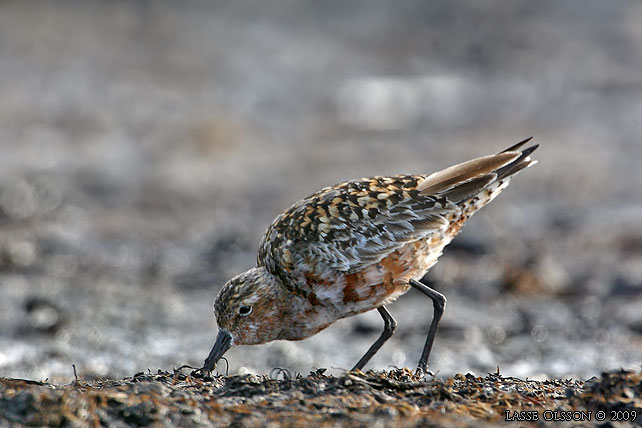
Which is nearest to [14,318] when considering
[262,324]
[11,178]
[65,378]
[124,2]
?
[65,378]

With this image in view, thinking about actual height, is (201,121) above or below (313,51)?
below


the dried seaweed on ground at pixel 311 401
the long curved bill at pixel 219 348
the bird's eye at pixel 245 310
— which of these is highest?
the bird's eye at pixel 245 310

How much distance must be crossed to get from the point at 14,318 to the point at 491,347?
5440 millimetres

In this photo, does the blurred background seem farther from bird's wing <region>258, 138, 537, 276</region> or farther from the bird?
bird's wing <region>258, 138, 537, 276</region>

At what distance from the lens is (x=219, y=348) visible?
20.1 ft

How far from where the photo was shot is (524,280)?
1107 centimetres

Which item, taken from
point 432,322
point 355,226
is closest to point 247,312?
point 355,226

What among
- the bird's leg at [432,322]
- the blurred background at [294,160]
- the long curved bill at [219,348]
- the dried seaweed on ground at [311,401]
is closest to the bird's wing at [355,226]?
the bird's leg at [432,322]

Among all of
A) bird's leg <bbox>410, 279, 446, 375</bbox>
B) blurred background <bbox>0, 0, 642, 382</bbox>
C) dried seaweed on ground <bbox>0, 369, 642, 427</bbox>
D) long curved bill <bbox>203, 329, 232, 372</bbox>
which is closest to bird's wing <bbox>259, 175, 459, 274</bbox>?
bird's leg <bbox>410, 279, 446, 375</bbox>

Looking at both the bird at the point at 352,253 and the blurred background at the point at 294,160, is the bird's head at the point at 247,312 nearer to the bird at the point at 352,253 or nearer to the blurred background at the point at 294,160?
the bird at the point at 352,253

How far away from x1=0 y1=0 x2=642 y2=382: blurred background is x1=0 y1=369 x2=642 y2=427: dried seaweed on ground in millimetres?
2908

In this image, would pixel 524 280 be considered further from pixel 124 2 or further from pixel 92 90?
pixel 124 2

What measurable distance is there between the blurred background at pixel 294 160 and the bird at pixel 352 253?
212 centimetres

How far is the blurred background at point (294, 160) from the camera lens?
966 cm
